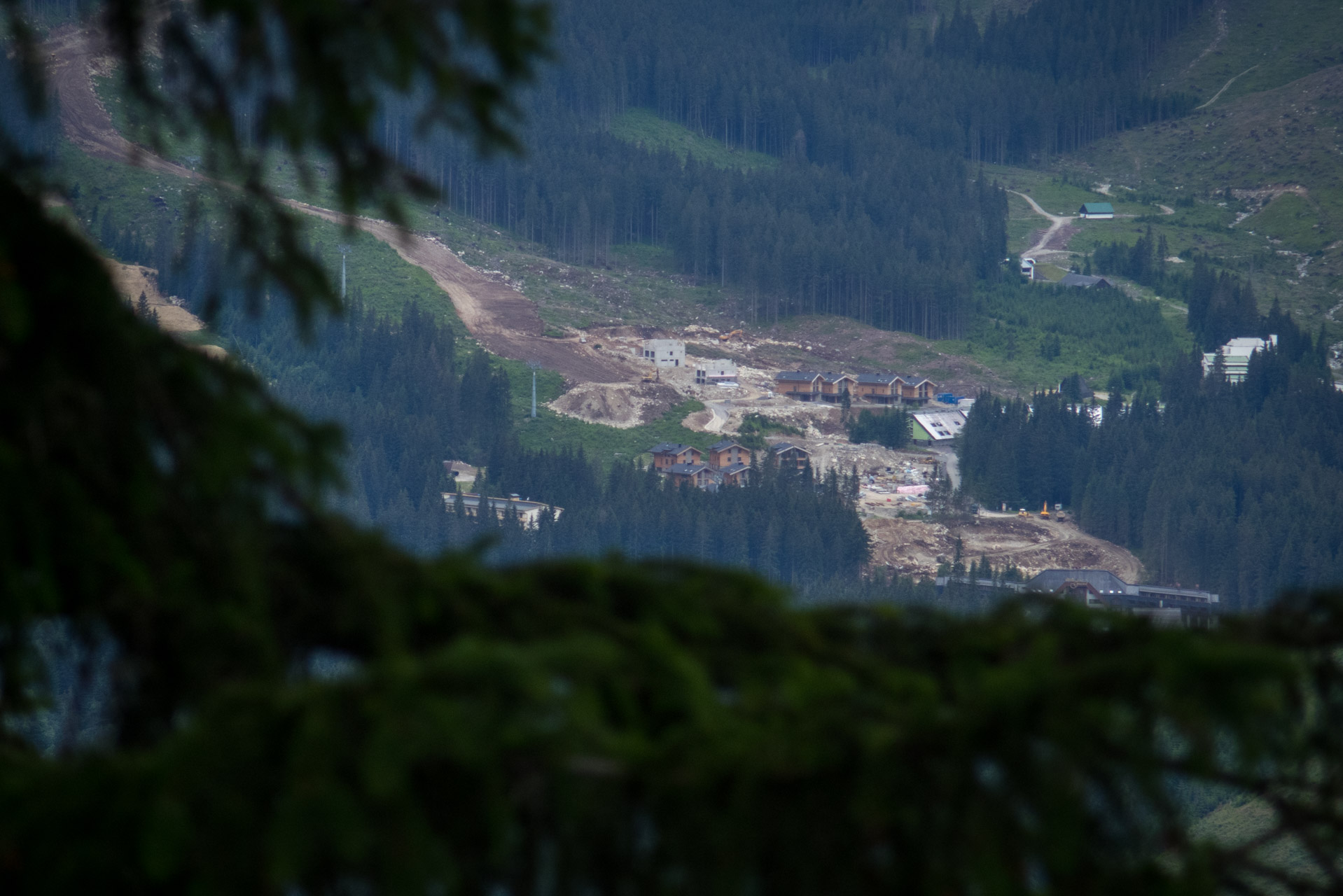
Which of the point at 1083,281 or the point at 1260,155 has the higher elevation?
the point at 1260,155

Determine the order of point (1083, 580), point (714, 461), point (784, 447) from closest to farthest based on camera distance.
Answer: point (1083, 580)
point (714, 461)
point (784, 447)

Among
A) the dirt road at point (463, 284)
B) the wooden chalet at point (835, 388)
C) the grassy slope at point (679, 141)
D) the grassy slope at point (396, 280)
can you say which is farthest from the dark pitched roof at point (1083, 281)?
the dirt road at point (463, 284)

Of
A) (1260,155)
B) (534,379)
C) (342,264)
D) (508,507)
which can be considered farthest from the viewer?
(1260,155)

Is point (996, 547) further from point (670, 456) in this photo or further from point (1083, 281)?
point (1083, 281)

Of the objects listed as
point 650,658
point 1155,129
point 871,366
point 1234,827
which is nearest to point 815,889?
point 650,658

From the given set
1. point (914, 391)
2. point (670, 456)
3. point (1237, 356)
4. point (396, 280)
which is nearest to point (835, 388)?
point (914, 391)

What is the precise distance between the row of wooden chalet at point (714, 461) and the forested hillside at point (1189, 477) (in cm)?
963

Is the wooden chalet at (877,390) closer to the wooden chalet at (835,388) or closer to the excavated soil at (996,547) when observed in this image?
the wooden chalet at (835,388)

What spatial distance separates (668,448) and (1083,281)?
4139 cm

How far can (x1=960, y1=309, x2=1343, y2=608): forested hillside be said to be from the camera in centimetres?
6256

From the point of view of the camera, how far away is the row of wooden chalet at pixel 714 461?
211ft

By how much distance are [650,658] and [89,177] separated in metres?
93.0

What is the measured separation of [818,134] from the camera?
397 ft

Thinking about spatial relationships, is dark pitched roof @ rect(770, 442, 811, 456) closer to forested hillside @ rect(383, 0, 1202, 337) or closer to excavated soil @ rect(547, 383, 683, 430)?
excavated soil @ rect(547, 383, 683, 430)
